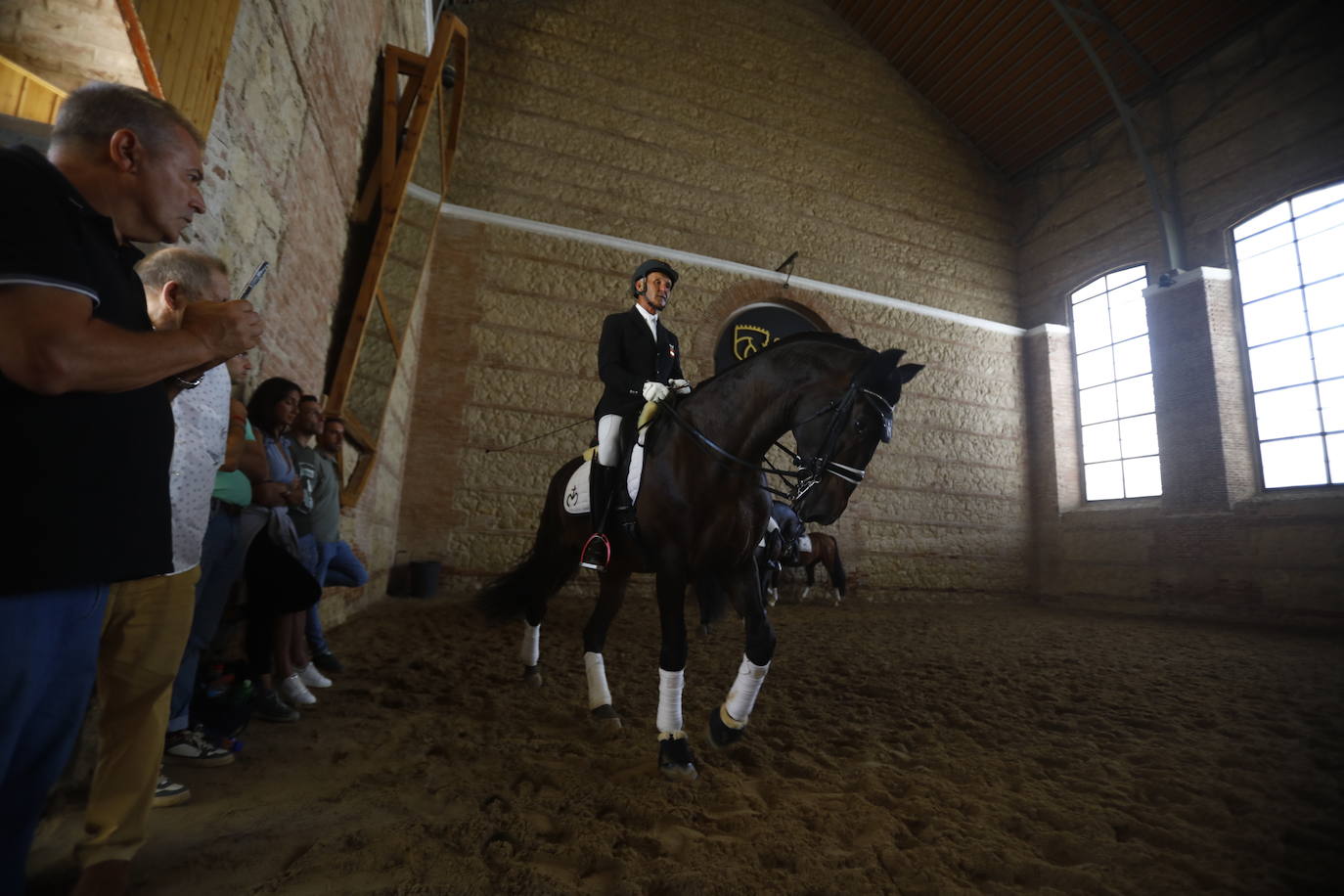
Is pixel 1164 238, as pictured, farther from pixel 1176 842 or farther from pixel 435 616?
pixel 435 616

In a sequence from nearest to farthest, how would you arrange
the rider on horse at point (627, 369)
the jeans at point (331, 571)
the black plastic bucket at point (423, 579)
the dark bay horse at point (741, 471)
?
the dark bay horse at point (741, 471) → the rider on horse at point (627, 369) → the jeans at point (331, 571) → the black plastic bucket at point (423, 579)

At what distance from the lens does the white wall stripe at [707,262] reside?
804 cm

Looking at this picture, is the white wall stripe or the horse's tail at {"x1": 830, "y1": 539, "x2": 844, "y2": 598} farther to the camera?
the horse's tail at {"x1": 830, "y1": 539, "x2": 844, "y2": 598}

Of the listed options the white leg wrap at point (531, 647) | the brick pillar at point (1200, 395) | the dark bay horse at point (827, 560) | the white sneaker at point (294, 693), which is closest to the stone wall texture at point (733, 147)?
the brick pillar at point (1200, 395)

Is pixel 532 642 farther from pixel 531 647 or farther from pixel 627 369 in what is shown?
pixel 627 369

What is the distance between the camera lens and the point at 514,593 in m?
3.55

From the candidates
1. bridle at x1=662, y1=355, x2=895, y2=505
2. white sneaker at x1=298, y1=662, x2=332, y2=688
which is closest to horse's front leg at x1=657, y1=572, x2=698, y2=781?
bridle at x1=662, y1=355, x2=895, y2=505

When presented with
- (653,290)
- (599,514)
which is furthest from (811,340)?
(599,514)

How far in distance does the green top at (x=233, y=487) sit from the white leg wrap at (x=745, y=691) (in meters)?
2.01

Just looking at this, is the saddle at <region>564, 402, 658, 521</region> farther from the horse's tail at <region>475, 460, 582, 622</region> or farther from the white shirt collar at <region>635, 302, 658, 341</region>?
the white shirt collar at <region>635, 302, 658, 341</region>

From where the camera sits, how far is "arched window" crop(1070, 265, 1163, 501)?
9.30m

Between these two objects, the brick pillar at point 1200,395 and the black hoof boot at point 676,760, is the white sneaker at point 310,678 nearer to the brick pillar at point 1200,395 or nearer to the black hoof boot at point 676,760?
the black hoof boot at point 676,760

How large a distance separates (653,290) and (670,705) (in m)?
1.97

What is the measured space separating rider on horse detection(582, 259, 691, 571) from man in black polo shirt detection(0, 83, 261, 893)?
183 centimetres
